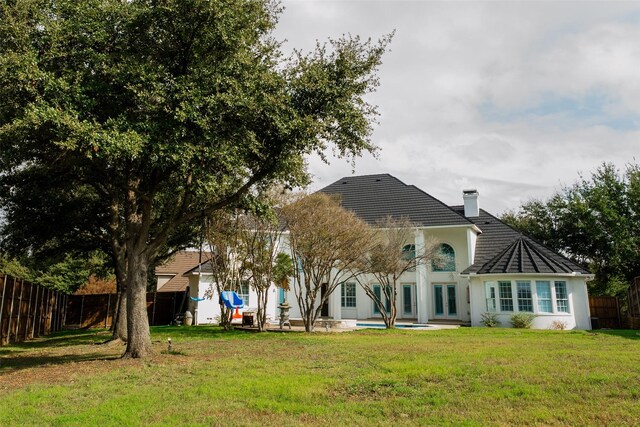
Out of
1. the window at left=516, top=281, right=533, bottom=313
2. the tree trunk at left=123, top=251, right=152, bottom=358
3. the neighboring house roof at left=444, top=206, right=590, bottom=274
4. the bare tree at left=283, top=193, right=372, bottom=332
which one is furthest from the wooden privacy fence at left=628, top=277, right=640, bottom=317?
the tree trunk at left=123, top=251, right=152, bottom=358

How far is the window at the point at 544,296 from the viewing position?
23.3 m

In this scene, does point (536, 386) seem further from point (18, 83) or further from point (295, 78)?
point (18, 83)

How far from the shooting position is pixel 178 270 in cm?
4038

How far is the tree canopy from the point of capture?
10039mm

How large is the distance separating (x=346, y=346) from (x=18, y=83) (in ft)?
34.8

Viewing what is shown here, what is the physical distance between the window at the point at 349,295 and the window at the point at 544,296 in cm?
1067

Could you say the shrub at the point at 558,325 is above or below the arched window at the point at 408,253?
below

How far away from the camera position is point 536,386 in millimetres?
7426

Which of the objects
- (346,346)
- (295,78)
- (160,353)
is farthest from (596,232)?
(160,353)

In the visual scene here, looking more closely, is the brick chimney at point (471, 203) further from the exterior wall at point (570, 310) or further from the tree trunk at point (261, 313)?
the tree trunk at point (261, 313)

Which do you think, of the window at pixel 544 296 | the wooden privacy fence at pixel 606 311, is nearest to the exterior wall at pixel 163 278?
the window at pixel 544 296

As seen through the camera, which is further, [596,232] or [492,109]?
[596,232]

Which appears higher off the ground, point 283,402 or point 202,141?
point 202,141

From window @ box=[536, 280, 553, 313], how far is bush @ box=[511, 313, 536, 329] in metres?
0.70
